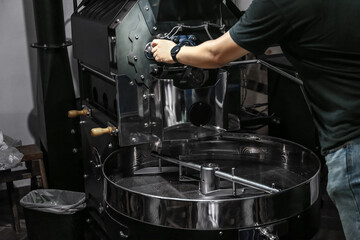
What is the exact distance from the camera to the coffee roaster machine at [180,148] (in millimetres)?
1872

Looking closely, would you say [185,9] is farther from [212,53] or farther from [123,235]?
[123,235]

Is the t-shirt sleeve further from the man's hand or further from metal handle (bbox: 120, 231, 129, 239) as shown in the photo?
metal handle (bbox: 120, 231, 129, 239)

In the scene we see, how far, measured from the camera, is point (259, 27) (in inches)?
65.8

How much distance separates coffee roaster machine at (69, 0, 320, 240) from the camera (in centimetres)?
187

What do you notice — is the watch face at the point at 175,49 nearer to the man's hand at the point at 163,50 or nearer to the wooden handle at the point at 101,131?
the man's hand at the point at 163,50

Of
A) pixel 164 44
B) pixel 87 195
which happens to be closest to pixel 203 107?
pixel 164 44

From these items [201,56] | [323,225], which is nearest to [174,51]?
[201,56]

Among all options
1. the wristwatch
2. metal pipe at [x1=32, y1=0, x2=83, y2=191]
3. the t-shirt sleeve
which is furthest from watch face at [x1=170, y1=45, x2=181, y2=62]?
metal pipe at [x1=32, y1=0, x2=83, y2=191]

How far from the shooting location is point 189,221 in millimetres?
1862

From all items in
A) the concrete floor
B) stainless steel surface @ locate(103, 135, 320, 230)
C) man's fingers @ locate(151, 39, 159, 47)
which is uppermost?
man's fingers @ locate(151, 39, 159, 47)

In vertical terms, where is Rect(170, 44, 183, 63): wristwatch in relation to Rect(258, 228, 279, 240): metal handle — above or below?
above

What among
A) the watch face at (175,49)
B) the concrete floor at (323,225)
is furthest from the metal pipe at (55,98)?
the watch face at (175,49)

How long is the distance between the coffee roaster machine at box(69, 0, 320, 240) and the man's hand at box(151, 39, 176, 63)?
0.25ft

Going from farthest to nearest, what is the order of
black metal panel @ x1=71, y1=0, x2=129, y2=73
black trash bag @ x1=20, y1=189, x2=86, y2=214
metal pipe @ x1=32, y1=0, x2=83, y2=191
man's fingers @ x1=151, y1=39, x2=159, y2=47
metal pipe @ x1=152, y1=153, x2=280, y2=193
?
metal pipe @ x1=32, y1=0, x2=83, y2=191, black trash bag @ x1=20, y1=189, x2=86, y2=214, black metal panel @ x1=71, y1=0, x2=129, y2=73, man's fingers @ x1=151, y1=39, x2=159, y2=47, metal pipe @ x1=152, y1=153, x2=280, y2=193
